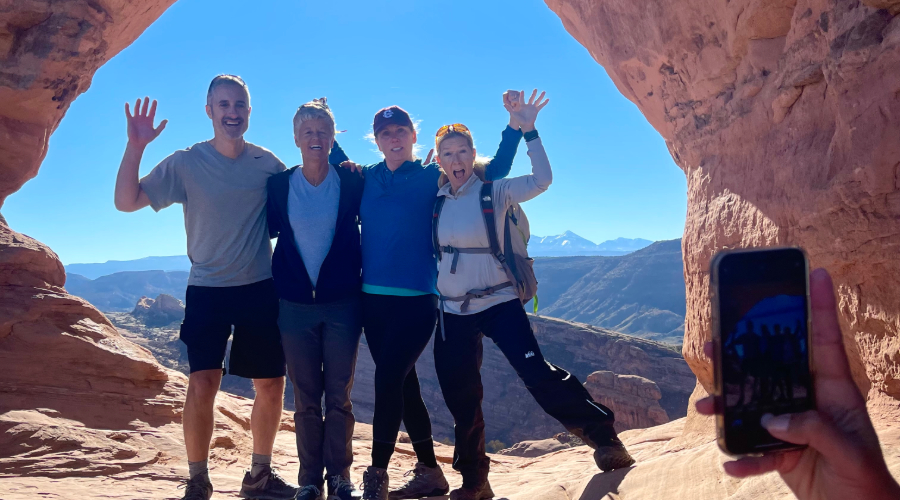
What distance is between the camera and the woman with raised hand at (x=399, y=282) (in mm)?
3482

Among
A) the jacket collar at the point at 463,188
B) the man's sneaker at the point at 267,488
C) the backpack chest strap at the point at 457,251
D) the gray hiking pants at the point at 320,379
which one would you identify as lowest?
the man's sneaker at the point at 267,488

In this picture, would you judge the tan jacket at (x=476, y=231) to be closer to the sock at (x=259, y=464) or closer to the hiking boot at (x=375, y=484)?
the hiking boot at (x=375, y=484)

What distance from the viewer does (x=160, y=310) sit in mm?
50688

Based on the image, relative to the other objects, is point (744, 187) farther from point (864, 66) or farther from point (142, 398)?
point (142, 398)

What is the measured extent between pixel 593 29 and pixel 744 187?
3.25m

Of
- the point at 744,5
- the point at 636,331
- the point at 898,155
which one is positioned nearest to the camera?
the point at 898,155

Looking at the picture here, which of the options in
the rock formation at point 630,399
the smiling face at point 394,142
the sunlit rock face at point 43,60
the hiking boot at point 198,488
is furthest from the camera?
the rock formation at point 630,399

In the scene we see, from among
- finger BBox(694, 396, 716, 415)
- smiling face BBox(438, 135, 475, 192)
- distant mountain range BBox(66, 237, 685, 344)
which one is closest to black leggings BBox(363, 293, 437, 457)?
smiling face BBox(438, 135, 475, 192)

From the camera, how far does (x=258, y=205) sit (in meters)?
3.90

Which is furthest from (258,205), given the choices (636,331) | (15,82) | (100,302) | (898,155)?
(100,302)

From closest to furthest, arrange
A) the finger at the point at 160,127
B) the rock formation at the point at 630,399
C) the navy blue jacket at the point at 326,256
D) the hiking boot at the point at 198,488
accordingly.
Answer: the navy blue jacket at the point at 326,256, the hiking boot at the point at 198,488, the finger at the point at 160,127, the rock formation at the point at 630,399

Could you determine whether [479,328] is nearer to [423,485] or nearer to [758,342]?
[423,485]

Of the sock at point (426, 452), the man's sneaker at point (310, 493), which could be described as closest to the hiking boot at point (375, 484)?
Result: the man's sneaker at point (310, 493)

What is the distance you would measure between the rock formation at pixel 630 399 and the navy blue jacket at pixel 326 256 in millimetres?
22417
